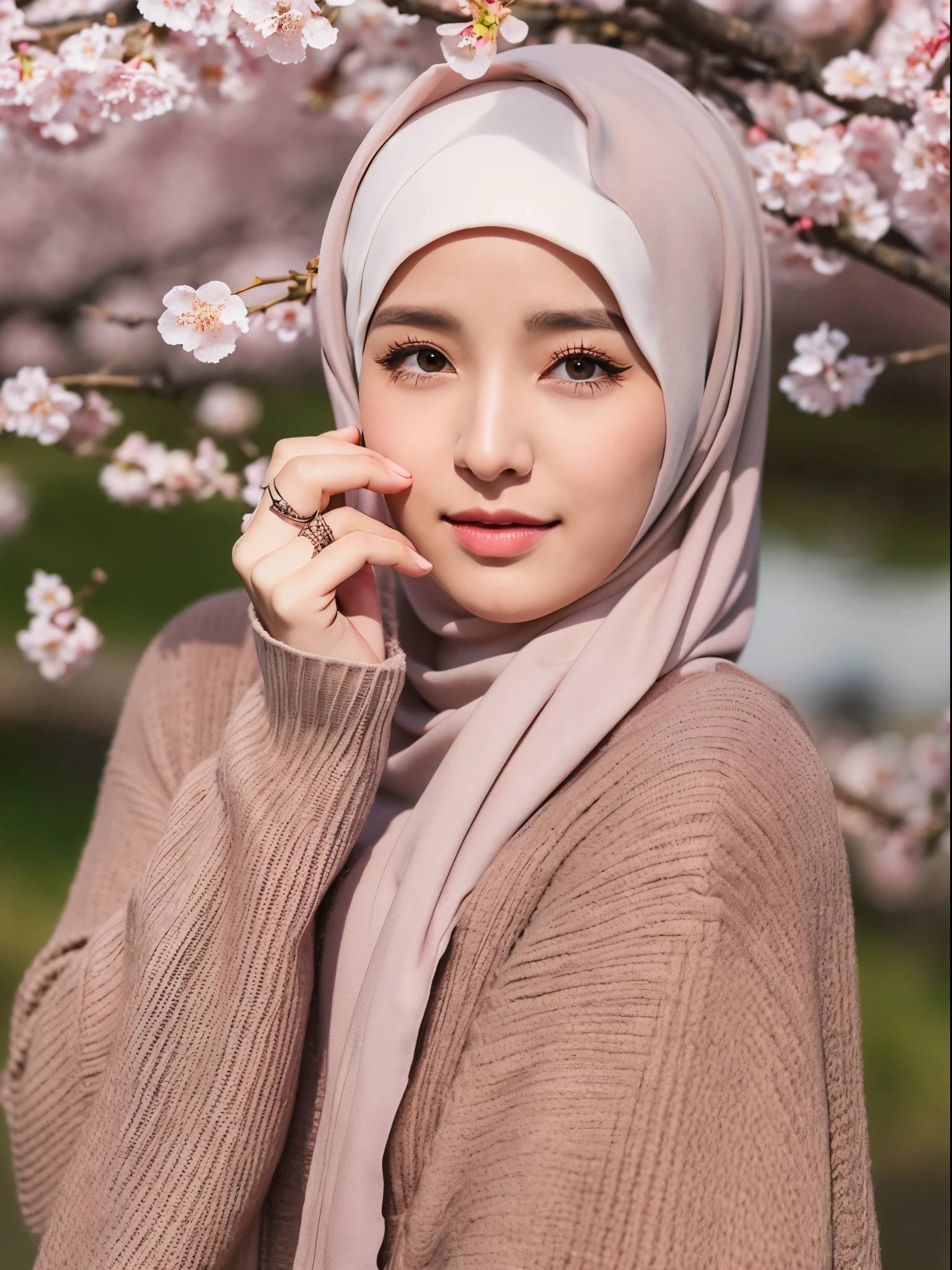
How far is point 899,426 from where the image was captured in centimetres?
262

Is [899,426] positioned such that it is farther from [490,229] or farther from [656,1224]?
[656,1224]

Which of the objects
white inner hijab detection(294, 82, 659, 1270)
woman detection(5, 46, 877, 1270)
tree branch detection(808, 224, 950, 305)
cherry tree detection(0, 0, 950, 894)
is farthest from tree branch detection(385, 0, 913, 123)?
white inner hijab detection(294, 82, 659, 1270)

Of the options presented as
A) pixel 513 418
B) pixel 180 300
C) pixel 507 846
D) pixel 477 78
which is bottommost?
pixel 507 846

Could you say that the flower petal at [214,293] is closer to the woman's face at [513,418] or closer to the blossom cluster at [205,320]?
the blossom cluster at [205,320]

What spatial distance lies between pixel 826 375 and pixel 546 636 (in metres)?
0.83

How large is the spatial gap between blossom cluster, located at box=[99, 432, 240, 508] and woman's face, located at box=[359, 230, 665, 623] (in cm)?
88

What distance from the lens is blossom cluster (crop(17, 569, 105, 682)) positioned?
1.99 m

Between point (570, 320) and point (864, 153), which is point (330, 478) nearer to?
point (570, 320)

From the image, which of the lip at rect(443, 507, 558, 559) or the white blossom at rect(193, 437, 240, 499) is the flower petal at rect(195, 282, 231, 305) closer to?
the lip at rect(443, 507, 558, 559)

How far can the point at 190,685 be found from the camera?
1558 mm

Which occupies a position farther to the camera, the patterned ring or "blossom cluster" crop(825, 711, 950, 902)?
"blossom cluster" crop(825, 711, 950, 902)

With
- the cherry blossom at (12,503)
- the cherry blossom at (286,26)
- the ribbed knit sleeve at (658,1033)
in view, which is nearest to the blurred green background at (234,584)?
the cherry blossom at (12,503)

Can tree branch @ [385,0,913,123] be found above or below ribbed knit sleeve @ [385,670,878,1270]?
above

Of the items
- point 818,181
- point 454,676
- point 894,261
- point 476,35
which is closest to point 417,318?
point 476,35
